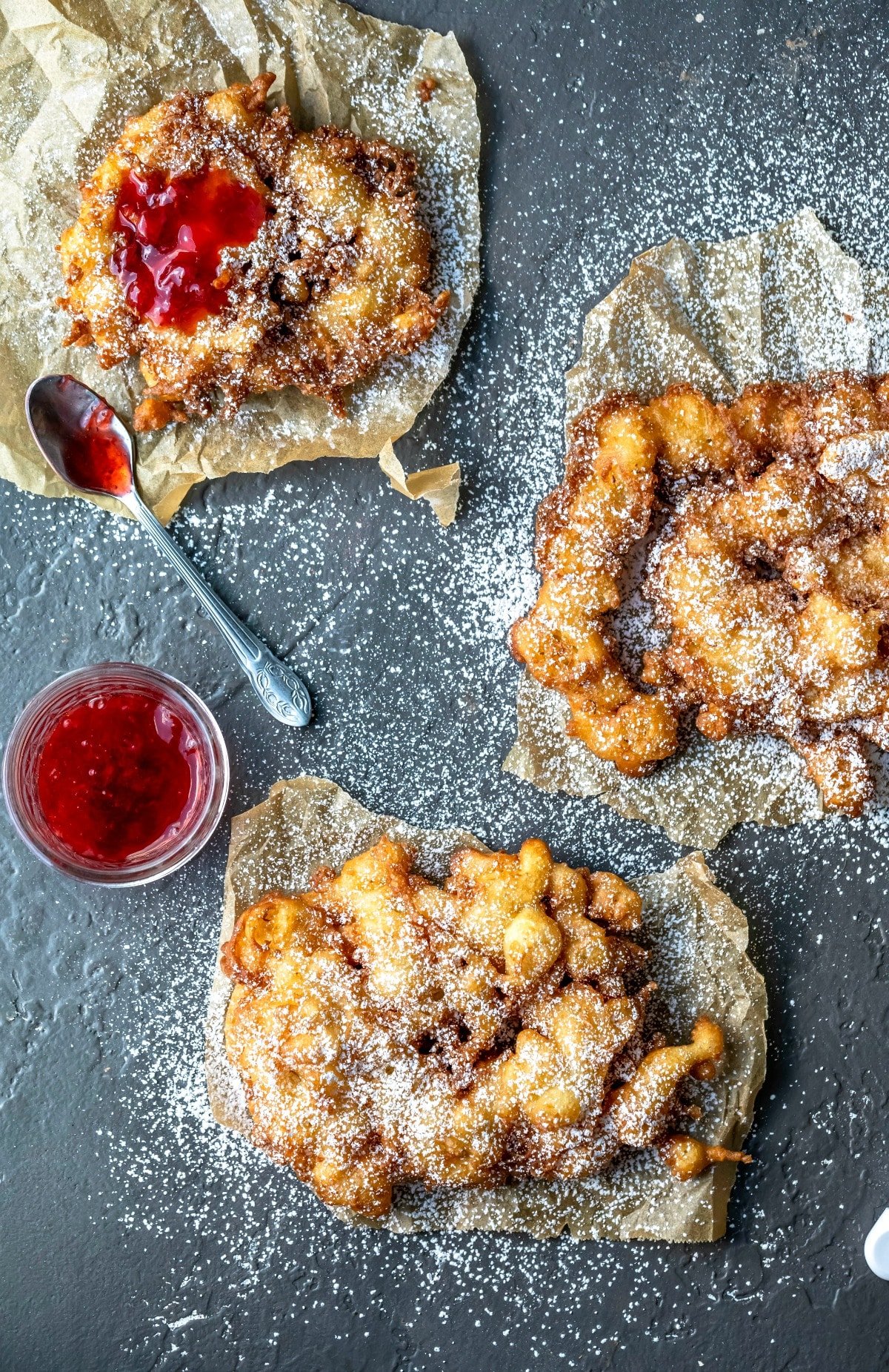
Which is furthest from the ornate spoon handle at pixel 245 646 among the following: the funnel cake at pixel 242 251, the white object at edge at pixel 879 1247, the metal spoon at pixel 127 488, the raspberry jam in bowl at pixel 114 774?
the white object at edge at pixel 879 1247

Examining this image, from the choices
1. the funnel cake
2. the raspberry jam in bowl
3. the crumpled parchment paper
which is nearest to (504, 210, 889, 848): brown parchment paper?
the crumpled parchment paper

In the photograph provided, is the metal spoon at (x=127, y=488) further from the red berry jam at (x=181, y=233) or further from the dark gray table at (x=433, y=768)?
the red berry jam at (x=181, y=233)

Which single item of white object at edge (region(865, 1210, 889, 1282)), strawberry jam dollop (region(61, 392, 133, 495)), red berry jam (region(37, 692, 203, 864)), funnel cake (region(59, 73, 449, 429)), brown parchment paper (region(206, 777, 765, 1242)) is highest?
funnel cake (region(59, 73, 449, 429))

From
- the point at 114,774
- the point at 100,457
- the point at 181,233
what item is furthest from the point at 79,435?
the point at 114,774

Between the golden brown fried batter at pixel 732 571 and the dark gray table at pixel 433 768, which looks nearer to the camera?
the golden brown fried batter at pixel 732 571

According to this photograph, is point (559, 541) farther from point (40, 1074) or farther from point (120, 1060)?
point (40, 1074)

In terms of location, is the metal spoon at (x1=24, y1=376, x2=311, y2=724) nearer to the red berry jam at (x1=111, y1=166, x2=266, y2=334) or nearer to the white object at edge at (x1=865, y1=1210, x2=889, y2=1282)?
the red berry jam at (x1=111, y1=166, x2=266, y2=334)
